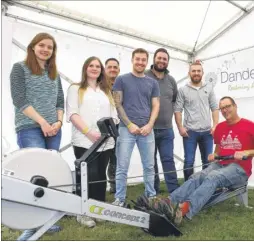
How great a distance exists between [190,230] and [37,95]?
1.38 m

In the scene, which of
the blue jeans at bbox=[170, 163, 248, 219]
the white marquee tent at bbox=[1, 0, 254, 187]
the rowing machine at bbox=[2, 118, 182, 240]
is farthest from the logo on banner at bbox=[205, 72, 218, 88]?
the rowing machine at bbox=[2, 118, 182, 240]

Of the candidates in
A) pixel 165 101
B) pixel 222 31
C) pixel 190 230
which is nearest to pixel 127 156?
pixel 190 230

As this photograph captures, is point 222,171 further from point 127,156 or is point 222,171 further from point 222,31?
point 222,31

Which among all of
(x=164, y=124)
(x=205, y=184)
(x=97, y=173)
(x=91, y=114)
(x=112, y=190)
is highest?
(x=91, y=114)

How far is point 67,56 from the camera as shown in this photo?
12.2 ft

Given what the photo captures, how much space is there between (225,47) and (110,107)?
2610 mm

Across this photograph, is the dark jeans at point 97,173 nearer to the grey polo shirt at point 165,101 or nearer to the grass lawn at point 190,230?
the grass lawn at point 190,230

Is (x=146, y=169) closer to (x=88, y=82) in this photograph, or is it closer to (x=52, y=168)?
(x=88, y=82)

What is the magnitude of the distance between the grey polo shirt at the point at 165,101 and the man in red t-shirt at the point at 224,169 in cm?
48

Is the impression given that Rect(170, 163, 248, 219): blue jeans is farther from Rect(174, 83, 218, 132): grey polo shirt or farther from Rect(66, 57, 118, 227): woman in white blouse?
Rect(174, 83, 218, 132): grey polo shirt

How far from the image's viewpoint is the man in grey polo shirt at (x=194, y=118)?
3.42m

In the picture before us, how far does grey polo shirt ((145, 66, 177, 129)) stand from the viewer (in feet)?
10.4

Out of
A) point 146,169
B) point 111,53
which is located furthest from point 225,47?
point 146,169

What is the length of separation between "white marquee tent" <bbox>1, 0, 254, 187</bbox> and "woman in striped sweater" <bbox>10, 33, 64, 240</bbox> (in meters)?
1.10
